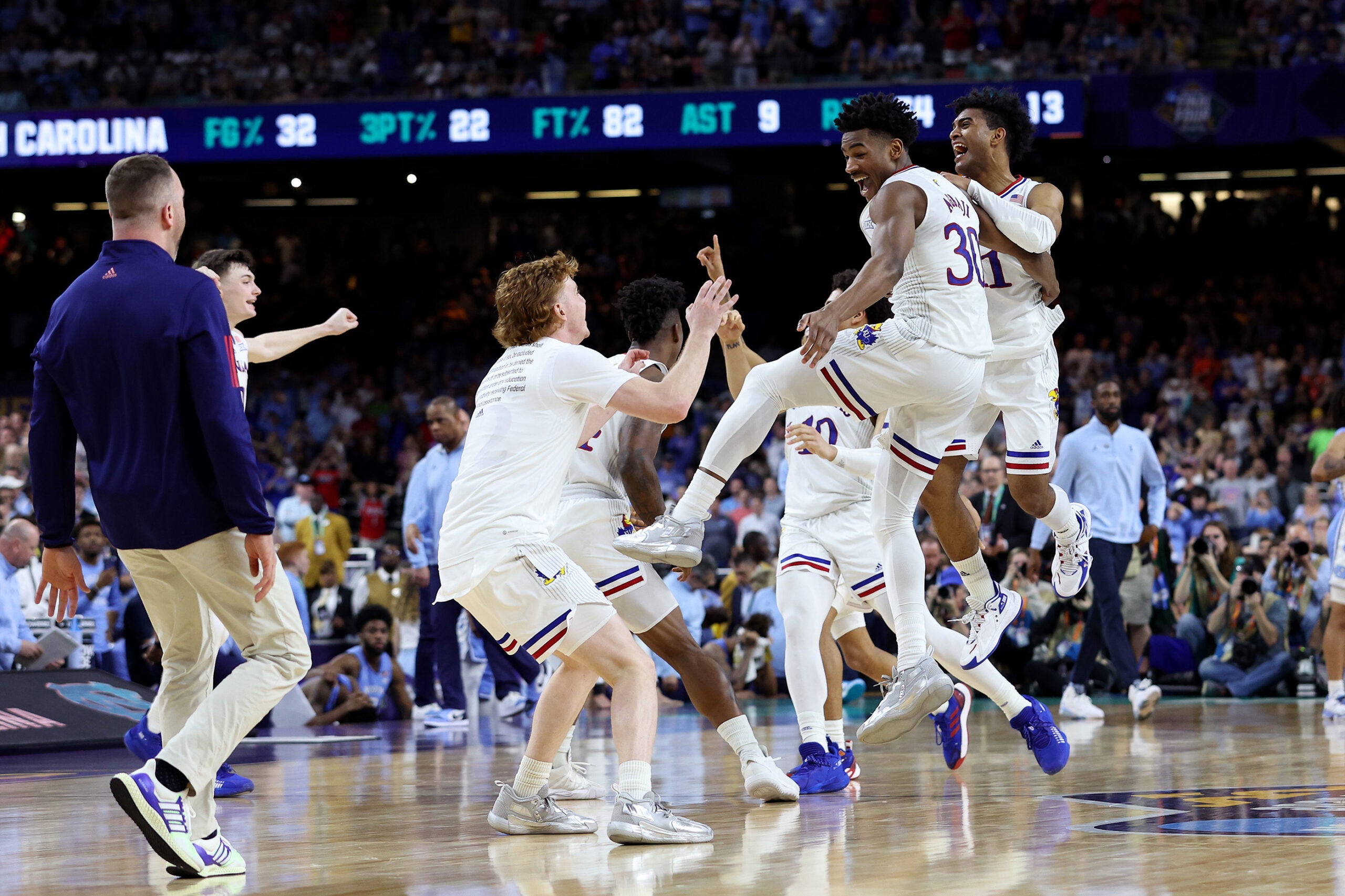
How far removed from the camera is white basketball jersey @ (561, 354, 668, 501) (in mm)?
5875

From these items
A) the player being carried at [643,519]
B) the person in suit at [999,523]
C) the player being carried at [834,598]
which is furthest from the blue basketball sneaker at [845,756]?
the person in suit at [999,523]

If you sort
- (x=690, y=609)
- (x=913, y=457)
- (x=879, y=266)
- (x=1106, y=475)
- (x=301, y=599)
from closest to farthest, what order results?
1. (x=879, y=266)
2. (x=913, y=457)
3. (x=1106, y=475)
4. (x=301, y=599)
5. (x=690, y=609)

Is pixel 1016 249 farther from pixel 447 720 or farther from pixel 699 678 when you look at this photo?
pixel 447 720

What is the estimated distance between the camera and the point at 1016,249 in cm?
623

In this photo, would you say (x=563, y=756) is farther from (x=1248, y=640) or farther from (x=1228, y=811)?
(x=1248, y=640)

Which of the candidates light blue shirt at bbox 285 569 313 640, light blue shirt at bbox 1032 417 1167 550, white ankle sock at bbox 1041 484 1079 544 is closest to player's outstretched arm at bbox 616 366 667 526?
white ankle sock at bbox 1041 484 1079 544

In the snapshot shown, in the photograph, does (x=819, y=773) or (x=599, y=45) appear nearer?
(x=819, y=773)

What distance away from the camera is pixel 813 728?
635 centimetres

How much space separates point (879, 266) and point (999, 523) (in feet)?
23.4

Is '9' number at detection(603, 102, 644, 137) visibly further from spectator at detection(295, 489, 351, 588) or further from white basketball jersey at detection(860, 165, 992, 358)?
white basketball jersey at detection(860, 165, 992, 358)

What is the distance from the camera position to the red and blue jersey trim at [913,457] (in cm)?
599

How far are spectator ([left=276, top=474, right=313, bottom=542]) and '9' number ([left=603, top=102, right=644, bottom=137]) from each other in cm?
679

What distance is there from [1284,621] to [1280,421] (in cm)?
637

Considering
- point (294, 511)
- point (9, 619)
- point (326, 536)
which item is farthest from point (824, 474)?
point (294, 511)
